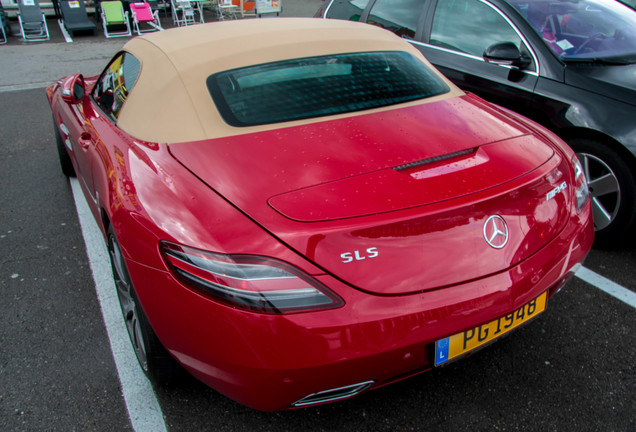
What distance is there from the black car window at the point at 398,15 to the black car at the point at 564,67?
14 mm

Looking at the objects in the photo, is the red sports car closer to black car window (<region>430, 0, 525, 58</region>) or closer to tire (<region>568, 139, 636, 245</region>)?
tire (<region>568, 139, 636, 245</region>)

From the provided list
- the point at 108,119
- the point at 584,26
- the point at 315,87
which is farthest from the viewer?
the point at 584,26

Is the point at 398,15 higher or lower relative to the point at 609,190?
higher

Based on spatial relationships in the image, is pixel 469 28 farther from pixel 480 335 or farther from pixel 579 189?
pixel 480 335

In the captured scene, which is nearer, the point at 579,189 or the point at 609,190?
the point at 579,189

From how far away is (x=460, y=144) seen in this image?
1938mm

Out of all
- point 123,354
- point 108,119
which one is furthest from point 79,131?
point 123,354

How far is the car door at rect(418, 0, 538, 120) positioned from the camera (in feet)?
11.1

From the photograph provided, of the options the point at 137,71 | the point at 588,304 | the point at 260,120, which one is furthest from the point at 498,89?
the point at 137,71

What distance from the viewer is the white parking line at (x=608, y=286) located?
8.70ft

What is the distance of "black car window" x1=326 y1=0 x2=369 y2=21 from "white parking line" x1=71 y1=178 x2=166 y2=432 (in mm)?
3009

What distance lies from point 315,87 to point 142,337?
128cm

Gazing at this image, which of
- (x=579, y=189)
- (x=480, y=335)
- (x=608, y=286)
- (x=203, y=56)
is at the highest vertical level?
(x=203, y=56)

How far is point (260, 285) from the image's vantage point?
1486 mm
